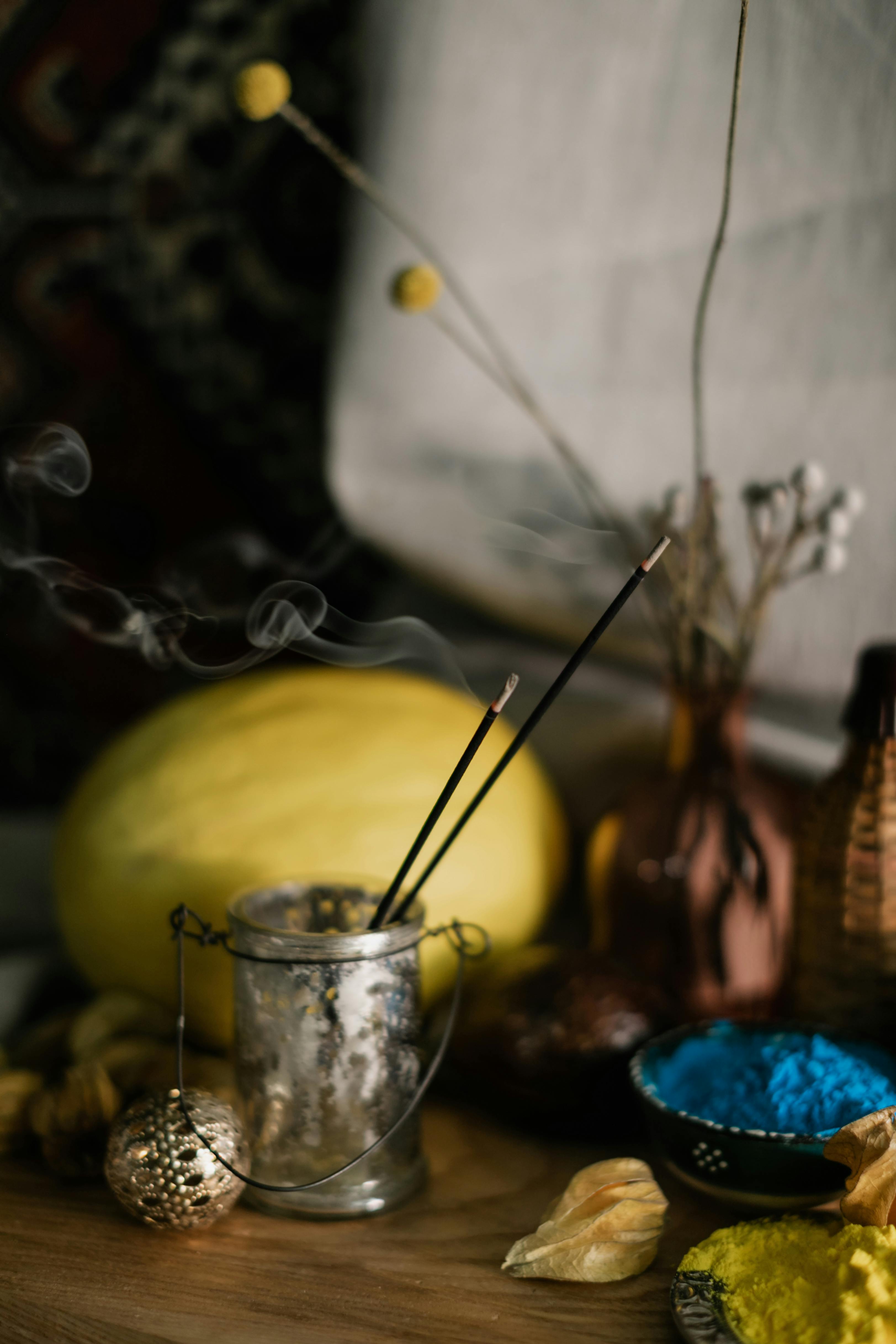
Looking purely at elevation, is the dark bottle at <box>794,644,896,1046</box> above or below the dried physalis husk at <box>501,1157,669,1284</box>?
above

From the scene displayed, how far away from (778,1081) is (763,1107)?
1 cm

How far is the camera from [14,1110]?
0.53m

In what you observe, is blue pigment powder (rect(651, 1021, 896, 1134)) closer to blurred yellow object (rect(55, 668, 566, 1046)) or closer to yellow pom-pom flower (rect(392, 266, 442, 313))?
blurred yellow object (rect(55, 668, 566, 1046))

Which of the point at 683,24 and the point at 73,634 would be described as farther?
the point at 73,634

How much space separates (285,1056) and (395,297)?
1.25 ft

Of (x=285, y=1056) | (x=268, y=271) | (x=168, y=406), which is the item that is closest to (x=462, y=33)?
(x=268, y=271)

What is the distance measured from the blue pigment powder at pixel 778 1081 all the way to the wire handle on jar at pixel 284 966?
10 cm

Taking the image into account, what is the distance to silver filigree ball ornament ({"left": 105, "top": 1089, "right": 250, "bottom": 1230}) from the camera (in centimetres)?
45

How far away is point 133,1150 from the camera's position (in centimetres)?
46

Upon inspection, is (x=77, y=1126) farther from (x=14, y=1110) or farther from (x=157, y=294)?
(x=157, y=294)

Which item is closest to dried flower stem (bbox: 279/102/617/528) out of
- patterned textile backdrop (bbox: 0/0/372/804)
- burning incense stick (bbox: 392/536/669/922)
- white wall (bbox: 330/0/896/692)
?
white wall (bbox: 330/0/896/692)

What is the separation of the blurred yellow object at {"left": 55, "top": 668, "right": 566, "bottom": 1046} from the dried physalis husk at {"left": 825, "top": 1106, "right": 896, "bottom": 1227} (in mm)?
247

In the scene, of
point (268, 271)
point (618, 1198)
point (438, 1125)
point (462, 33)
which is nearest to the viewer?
point (618, 1198)

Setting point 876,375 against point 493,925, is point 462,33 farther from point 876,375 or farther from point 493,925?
point 493,925
